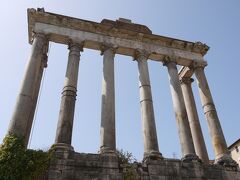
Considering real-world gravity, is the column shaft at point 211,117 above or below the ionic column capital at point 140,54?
below

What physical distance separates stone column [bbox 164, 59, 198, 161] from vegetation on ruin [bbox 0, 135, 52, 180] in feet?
29.7

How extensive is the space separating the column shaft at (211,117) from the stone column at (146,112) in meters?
4.61

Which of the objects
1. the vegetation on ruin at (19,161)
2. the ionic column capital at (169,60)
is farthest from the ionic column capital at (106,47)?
the vegetation on ruin at (19,161)

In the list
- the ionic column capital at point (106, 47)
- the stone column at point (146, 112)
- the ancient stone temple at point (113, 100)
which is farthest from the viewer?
the ionic column capital at point (106, 47)

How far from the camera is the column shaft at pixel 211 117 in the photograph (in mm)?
20312

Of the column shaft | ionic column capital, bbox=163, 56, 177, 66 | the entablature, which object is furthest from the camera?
ionic column capital, bbox=163, 56, 177, 66

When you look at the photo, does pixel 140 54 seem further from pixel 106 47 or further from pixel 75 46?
pixel 75 46

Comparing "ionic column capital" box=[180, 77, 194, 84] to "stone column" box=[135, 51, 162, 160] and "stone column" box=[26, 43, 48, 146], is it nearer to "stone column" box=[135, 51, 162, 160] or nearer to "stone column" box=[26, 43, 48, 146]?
"stone column" box=[135, 51, 162, 160]

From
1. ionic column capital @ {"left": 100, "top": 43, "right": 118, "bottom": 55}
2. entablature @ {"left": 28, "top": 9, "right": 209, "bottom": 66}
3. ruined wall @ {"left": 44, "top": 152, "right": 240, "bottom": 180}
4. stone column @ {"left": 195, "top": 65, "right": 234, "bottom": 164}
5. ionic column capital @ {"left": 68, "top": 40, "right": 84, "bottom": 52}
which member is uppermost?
entablature @ {"left": 28, "top": 9, "right": 209, "bottom": 66}

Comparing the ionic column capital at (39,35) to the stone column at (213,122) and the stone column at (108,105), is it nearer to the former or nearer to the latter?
the stone column at (108,105)

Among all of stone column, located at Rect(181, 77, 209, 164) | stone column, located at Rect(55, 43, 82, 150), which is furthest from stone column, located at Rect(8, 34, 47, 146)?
stone column, located at Rect(181, 77, 209, 164)

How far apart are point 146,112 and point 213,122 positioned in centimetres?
522

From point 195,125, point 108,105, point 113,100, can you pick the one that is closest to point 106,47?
point 113,100

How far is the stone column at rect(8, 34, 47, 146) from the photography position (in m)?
16.8
